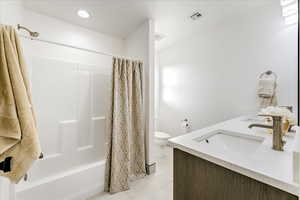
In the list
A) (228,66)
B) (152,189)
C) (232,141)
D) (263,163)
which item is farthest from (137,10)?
(152,189)

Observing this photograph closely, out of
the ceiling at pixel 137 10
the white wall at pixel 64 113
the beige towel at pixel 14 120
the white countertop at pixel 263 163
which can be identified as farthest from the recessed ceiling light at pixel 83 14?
the white countertop at pixel 263 163

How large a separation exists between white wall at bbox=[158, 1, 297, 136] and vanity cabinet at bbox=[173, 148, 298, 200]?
63.3 inches

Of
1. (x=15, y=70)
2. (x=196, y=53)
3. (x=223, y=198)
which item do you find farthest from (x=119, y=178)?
(x=196, y=53)

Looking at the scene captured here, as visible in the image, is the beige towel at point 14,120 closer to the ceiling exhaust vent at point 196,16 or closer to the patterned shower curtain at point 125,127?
the patterned shower curtain at point 125,127

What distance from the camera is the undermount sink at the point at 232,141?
1.01m

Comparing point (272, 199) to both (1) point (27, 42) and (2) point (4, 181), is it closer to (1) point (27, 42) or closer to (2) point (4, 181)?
(2) point (4, 181)

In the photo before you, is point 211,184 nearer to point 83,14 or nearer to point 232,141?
point 232,141

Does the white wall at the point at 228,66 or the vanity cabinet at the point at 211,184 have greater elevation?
the white wall at the point at 228,66

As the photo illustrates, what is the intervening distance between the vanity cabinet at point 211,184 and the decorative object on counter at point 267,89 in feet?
5.07

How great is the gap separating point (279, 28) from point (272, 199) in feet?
6.81

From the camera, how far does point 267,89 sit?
5.52ft

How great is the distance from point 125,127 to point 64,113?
2.89 ft

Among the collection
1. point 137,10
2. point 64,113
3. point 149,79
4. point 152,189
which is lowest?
point 152,189

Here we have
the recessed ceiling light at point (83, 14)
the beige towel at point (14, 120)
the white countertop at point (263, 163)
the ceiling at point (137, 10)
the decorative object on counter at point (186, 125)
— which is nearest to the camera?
the white countertop at point (263, 163)
